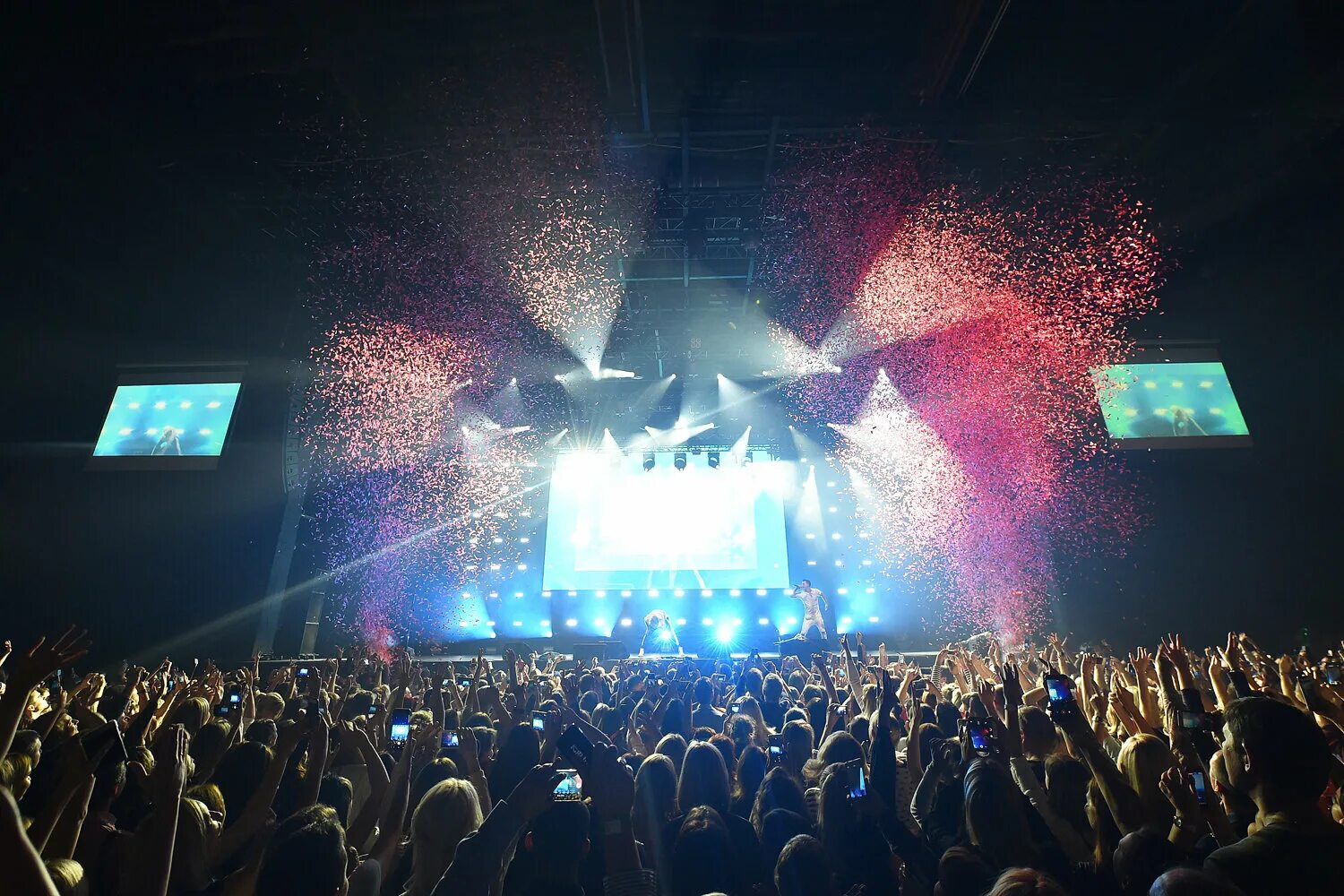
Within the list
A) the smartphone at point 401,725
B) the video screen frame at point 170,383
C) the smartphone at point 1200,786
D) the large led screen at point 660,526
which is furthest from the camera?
the large led screen at point 660,526

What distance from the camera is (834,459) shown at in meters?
16.6

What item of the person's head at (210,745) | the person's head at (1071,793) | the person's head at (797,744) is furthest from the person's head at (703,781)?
the person's head at (210,745)

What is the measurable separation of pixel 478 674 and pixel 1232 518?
1471 cm

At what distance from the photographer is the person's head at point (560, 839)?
1702mm

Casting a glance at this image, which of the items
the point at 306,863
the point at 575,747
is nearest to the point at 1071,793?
the point at 575,747

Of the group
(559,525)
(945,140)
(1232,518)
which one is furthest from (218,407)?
(1232,518)

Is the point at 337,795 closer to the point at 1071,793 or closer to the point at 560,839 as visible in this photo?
the point at 560,839

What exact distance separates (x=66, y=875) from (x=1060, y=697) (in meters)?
3.50

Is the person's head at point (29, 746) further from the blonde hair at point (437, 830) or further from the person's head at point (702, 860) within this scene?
the person's head at point (702, 860)

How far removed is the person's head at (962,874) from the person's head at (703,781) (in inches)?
37.3

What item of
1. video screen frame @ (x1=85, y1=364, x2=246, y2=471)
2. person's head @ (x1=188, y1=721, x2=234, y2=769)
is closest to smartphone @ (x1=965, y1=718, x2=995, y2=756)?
person's head @ (x1=188, y1=721, x2=234, y2=769)

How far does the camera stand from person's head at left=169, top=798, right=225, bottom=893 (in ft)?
6.22

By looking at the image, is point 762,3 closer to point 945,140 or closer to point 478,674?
point 945,140

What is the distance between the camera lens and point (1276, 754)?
1668 mm
